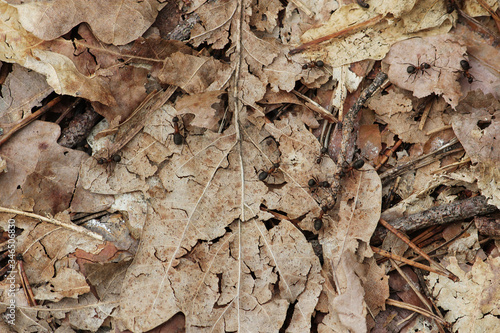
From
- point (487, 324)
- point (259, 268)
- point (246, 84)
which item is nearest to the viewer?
point (487, 324)

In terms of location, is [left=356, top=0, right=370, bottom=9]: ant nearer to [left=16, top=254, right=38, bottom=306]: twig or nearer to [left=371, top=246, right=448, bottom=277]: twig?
[left=371, top=246, right=448, bottom=277]: twig

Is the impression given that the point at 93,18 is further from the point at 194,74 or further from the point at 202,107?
the point at 202,107

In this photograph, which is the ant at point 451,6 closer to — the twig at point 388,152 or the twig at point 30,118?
the twig at point 388,152

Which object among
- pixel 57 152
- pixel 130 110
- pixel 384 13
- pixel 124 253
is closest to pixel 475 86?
pixel 384 13

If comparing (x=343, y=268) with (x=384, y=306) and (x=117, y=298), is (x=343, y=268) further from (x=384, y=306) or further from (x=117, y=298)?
(x=117, y=298)

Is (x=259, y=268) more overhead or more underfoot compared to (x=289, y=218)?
more underfoot

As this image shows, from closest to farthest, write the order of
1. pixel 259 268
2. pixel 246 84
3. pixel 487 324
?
pixel 487 324, pixel 259 268, pixel 246 84

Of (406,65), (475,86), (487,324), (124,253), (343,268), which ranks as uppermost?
(406,65)

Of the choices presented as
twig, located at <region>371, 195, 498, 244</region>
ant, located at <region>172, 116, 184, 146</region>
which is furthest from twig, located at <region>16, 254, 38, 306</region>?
twig, located at <region>371, 195, 498, 244</region>

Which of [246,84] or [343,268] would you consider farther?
[246,84]
